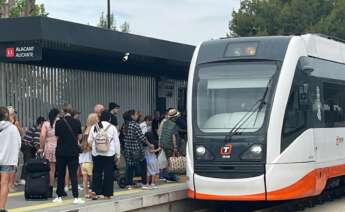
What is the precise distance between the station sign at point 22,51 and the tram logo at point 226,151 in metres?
4.97

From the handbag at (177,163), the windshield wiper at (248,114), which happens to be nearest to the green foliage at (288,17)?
the handbag at (177,163)

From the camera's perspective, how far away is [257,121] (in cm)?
1165

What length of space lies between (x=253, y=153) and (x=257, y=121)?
22.6 inches

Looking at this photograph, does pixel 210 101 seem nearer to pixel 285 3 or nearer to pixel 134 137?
pixel 134 137

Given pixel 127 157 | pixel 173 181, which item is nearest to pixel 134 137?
pixel 127 157

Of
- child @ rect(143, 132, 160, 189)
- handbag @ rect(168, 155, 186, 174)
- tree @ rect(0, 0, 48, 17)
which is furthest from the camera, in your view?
tree @ rect(0, 0, 48, 17)

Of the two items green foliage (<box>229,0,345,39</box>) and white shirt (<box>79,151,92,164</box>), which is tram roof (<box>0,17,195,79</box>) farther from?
green foliage (<box>229,0,345,39</box>)

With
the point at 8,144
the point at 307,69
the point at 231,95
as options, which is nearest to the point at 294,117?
the point at 307,69

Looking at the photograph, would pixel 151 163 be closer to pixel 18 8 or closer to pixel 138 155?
pixel 138 155

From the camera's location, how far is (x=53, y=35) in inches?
566

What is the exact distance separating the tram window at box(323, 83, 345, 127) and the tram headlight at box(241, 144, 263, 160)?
2.26 metres

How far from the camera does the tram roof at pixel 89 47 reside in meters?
14.3

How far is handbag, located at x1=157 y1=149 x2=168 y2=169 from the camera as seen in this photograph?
14.7 meters

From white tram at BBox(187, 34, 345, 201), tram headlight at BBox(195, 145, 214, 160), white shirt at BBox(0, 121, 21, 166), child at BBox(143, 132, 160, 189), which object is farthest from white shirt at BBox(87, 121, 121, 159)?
child at BBox(143, 132, 160, 189)
